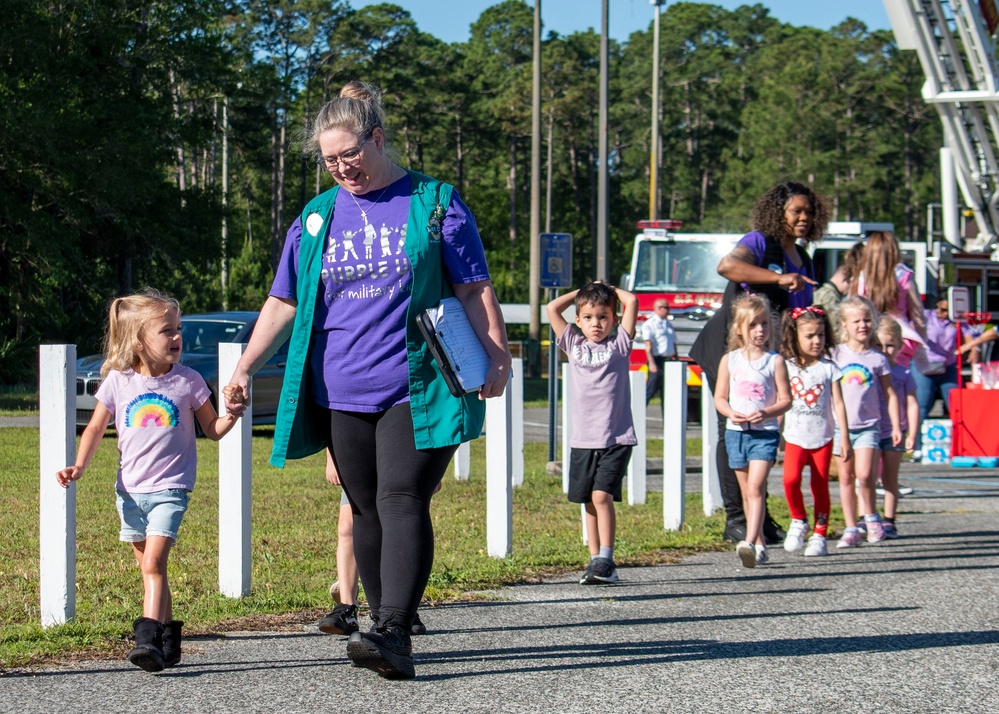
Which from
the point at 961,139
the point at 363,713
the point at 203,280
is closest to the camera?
the point at 363,713

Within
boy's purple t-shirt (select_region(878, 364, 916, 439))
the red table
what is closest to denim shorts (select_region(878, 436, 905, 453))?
boy's purple t-shirt (select_region(878, 364, 916, 439))

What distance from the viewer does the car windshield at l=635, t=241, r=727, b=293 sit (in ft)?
66.2

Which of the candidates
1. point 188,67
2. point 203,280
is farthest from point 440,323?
point 203,280

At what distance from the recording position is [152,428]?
15.0ft

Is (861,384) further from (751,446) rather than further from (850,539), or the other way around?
(751,446)

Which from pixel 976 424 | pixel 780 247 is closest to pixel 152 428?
pixel 780 247

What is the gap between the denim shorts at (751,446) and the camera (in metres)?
7.09

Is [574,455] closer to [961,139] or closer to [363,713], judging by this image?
[363,713]

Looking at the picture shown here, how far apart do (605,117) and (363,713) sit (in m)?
22.1

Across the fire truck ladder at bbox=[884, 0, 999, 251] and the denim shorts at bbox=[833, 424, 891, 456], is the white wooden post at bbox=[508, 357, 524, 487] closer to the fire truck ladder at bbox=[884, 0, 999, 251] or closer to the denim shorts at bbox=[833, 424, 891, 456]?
the denim shorts at bbox=[833, 424, 891, 456]

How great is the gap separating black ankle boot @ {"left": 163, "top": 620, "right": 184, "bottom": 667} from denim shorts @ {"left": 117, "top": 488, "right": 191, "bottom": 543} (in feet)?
0.93

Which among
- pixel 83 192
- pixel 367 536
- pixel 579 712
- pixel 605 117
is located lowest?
pixel 579 712

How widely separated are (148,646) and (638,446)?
18.3 ft

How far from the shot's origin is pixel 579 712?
4.10 meters
